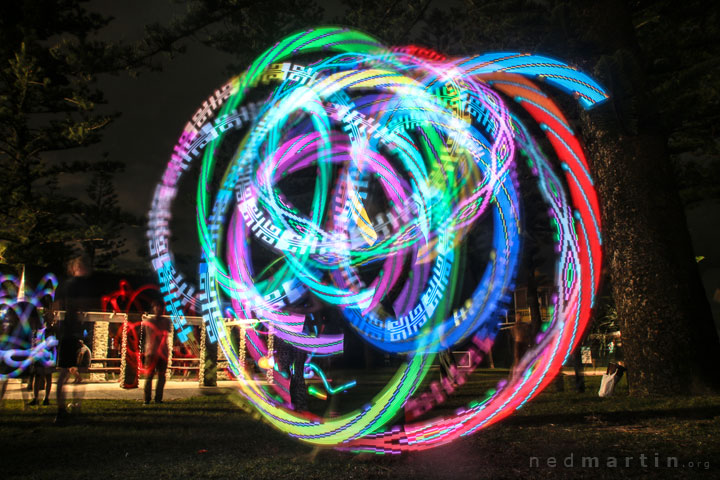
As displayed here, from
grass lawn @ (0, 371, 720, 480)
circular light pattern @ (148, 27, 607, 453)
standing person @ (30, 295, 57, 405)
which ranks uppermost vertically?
circular light pattern @ (148, 27, 607, 453)

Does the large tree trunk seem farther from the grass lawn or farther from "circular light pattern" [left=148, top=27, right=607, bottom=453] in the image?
the grass lawn

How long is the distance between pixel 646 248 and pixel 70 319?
868 centimetres

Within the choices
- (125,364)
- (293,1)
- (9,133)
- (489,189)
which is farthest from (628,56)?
(9,133)

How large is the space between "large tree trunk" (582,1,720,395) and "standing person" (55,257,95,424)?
7.79 meters

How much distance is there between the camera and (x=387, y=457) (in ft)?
17.2

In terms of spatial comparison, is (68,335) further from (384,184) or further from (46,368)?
(384,184)

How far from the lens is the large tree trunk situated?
7.99m

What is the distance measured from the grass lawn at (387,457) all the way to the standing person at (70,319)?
21.6 inches

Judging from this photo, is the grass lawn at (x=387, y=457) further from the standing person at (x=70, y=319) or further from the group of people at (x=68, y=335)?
the group of people at (x=68, y=335)

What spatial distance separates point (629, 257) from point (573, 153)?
5.99 feet

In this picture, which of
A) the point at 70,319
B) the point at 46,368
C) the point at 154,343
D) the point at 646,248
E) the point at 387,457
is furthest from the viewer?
the point at 154,343

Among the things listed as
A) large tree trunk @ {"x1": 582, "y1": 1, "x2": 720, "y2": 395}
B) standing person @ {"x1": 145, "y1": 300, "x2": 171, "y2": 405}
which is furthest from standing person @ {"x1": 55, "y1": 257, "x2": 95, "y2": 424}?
large tree trunk @ {"x1": 582, "y1": 1, "x2": 720, "y2": 395}

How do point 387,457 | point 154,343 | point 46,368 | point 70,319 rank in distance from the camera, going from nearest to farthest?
point 387,457 → point 70,319 → point 46,368 → point 154,343

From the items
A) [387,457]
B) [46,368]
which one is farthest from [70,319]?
[387,457]
